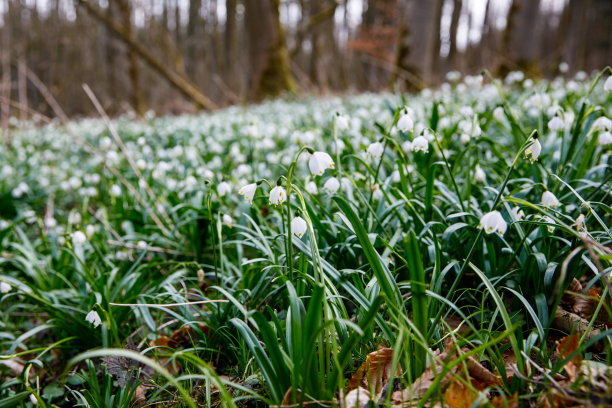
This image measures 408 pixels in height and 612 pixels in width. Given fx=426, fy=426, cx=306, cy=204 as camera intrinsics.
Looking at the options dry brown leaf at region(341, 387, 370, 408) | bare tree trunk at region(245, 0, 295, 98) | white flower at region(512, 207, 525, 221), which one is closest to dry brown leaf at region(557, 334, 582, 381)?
white flower at region(512, 207, 525, 221)

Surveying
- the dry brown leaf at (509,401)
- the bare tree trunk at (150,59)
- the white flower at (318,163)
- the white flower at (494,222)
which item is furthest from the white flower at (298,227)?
the bare tree trunk at (150,59)

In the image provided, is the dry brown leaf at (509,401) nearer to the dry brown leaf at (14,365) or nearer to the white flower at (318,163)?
the white flower at (318,163)

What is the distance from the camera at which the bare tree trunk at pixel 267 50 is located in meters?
10.8

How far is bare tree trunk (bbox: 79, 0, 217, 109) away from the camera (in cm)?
866

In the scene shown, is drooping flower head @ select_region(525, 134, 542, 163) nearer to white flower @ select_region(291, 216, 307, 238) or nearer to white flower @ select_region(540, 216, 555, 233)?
white flower @ select_region(540, 216, 555, 233)

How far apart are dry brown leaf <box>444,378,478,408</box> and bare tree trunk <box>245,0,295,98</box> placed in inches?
411

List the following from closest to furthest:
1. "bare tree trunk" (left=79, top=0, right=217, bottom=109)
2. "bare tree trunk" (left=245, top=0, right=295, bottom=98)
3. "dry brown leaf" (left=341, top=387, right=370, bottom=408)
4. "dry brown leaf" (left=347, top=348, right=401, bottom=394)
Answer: "dry brown leaf" (left=341, top=387, right=370, bottom=408), "dry brown leaf" (left=347, top=348, right=401, bottom=394), "bare tree trunk" (left=79, top=0, right=217, bottom=109), "bare tree trunk" (left=245, top=0, right=295, bottom=98)

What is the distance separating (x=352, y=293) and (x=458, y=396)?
1.49 feet

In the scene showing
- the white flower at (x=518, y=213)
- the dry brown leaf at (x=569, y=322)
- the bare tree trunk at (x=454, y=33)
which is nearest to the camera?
the dry brown leaf at (x=569, y=322)

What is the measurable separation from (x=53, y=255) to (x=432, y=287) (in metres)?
2.39

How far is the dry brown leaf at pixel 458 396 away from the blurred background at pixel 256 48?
661cm

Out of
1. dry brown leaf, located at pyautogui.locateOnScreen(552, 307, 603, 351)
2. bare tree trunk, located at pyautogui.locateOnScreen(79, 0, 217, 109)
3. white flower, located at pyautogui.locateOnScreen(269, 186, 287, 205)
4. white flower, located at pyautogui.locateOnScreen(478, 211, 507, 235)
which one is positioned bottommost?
dry brown leaf, located at pyautogui.locateOnScreen(552, 307, 603, 351)

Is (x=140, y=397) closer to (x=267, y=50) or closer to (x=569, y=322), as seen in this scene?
(x=569, y=322)

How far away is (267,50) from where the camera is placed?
1105 centimetres
